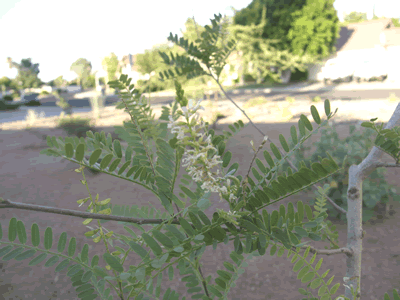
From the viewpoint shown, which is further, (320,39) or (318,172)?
(320,39)

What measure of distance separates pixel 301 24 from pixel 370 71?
7755 millimetres

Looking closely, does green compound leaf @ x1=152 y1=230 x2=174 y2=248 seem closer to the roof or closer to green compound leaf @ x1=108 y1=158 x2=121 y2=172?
green compound leaf @ x1=108 y1=158 x2=121 y2=172

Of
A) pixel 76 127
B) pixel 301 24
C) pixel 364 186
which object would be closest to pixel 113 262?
pixel 364 186

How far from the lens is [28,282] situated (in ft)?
9.48

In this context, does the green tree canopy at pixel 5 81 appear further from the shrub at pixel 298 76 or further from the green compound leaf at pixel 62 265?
the green compound leaf at pixel 62 265

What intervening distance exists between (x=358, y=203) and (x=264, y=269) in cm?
216

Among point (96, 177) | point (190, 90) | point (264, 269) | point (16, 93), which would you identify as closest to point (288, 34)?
point (190, 90)

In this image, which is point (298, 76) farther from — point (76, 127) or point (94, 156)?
point (94, 156)

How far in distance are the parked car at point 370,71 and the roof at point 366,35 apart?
1374mm

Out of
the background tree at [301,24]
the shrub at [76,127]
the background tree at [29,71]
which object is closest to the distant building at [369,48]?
the background tree at [301,24]

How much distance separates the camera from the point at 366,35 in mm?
25047

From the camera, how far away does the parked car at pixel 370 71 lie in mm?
23094

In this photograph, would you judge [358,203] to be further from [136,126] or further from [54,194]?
[54,194]

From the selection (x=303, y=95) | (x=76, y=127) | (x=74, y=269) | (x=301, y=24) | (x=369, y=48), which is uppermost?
(x=301, y=24)
